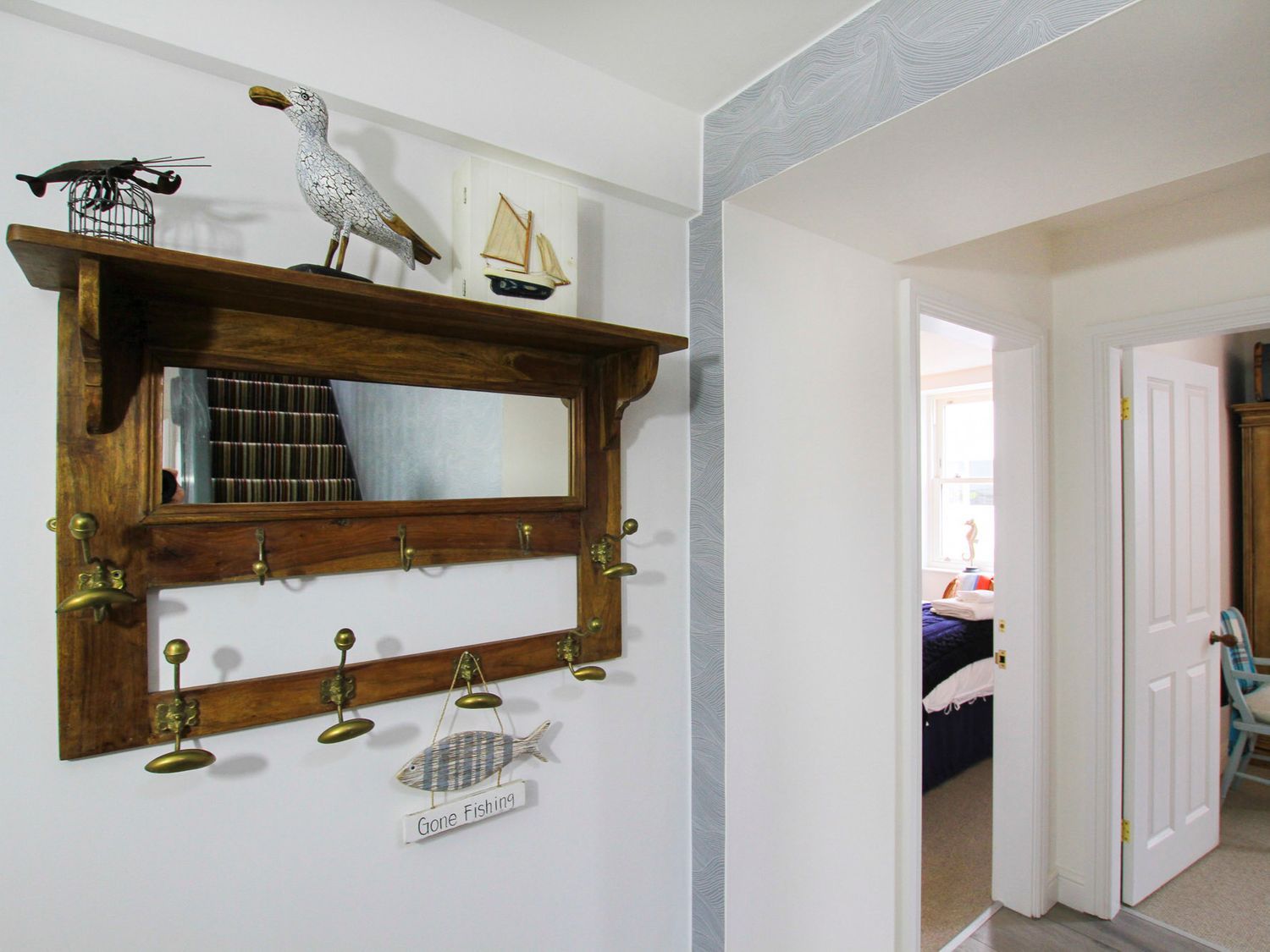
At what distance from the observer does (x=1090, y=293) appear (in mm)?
2459

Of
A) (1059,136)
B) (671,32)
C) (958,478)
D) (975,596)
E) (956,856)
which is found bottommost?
(956,856)

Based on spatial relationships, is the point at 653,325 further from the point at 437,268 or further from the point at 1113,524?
the point at 1113,524

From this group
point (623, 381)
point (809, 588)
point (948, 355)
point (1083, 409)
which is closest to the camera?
point (623, 381)

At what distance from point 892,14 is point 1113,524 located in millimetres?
1995

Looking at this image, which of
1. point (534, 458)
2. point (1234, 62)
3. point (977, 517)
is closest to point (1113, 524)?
→ point (1234, 62)

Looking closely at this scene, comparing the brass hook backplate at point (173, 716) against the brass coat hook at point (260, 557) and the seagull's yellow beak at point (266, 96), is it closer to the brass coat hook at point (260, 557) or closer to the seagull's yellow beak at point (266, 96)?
the brass coat hook at point (260, 557)

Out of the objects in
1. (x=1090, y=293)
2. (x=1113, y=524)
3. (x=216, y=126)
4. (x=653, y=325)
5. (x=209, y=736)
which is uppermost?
Result: (x=1090, y=293)

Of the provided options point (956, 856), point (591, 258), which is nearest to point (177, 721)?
point (591, 258)

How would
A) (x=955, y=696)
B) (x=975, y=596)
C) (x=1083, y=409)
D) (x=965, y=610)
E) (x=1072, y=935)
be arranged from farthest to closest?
(x=975, y=596) < (x=965, y=610) < (x=955, y=696) < (x=1083, y=409) < (x=1072, y=935)

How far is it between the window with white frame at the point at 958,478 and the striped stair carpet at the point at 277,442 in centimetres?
550

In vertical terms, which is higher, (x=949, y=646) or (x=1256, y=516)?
(x=1256, y=516)

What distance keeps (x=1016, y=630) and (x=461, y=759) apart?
212 cm

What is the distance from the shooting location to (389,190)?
1.14 m

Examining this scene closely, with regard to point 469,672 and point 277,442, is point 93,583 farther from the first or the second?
point 469,672
